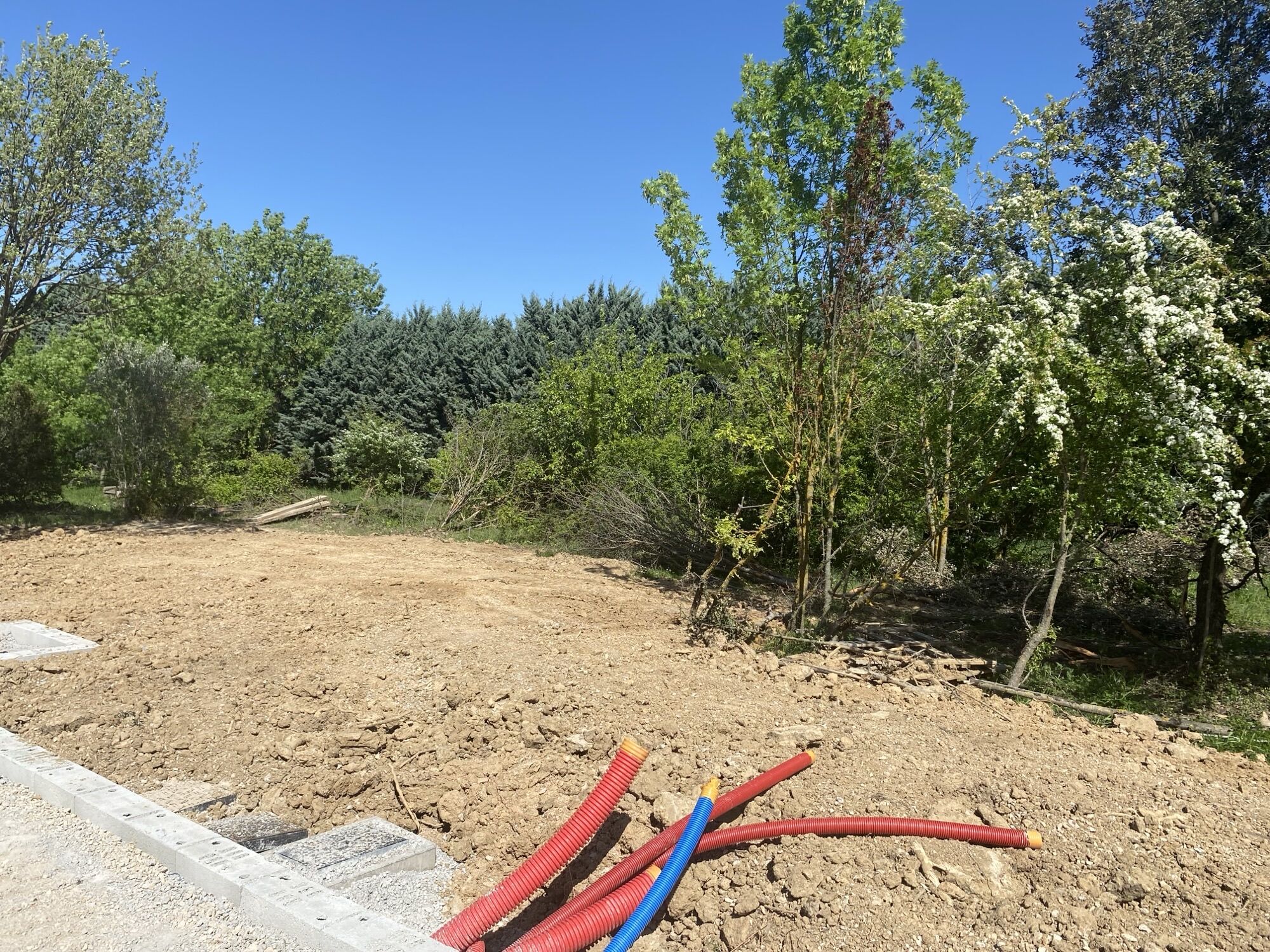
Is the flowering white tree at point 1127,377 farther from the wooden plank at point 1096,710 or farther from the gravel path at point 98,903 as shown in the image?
the gravel path at point 98,903

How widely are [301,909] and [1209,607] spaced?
6403mm

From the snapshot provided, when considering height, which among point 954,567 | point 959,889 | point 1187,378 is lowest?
point 959,889

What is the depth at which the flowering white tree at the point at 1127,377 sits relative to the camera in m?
5.18

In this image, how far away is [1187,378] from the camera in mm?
5512

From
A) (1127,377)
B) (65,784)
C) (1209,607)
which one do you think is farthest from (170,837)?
(1209,607)

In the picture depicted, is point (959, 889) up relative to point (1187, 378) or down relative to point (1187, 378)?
down

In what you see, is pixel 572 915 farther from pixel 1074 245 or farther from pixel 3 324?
pixel 3 324

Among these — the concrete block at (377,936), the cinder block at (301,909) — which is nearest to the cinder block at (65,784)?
the cinder block at (301,909)

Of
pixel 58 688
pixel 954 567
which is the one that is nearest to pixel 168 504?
pixel 58 688

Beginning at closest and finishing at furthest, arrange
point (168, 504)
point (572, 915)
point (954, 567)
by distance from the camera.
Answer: point (572, 915) → point (954, 567) → point (168, 504)

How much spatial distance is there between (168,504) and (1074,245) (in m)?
12.9

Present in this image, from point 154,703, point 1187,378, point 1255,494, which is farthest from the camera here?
point 1255,494

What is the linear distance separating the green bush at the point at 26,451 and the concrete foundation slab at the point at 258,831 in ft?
37.7

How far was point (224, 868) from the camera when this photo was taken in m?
2.96
